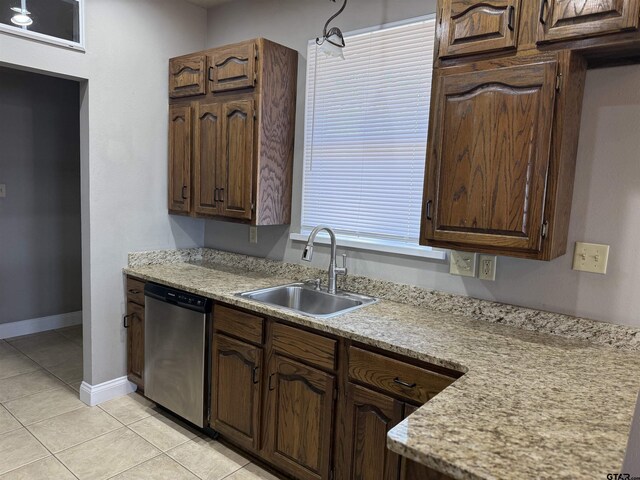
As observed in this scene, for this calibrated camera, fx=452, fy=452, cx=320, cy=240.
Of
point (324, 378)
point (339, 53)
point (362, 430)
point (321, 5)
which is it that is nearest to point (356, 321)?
point (324, 378)

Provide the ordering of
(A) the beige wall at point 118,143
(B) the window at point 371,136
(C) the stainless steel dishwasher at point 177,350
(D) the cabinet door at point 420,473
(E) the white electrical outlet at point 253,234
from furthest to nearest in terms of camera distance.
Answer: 1. (E) the white electrical outlet at point 253,234
2. (A) the beige wall at point 118,143
3. (C) the stainless steel dishwasher at point 177,350
4. (B) the window at point 371,136
5. (D) the cabinet door at point 420,473

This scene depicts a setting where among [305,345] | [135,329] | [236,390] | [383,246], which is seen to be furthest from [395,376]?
[135,329]

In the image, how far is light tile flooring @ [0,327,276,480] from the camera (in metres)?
2.21

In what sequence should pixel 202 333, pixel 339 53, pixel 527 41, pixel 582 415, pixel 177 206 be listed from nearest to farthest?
1. pixel 582 415
2. pixel 527 41
3. pixel 339 53
4. pixel 202 333
5. pixel 177 206

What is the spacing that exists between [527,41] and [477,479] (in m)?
1.45

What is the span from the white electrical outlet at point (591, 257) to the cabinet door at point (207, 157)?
1.91 meters

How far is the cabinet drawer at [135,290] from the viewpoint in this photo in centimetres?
282

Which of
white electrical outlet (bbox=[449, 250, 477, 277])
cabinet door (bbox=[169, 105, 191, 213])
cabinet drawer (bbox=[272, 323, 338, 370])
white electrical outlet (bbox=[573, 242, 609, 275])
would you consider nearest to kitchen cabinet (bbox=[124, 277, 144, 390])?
cabinet door (bbox=[169, 105, 191, 213])

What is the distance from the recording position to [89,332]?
2.82 meters

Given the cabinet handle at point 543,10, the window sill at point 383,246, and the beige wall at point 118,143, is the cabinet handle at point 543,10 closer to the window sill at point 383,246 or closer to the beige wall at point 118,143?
the window sill at point 383,246

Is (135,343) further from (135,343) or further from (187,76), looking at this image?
(187,76)

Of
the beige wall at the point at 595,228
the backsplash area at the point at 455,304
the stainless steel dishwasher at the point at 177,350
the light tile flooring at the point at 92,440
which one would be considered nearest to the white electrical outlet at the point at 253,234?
the backsplash area at the point at 455,304

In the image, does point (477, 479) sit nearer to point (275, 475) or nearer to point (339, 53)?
point (275, 475)

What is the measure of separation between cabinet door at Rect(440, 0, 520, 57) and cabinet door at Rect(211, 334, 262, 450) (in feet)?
5.19
